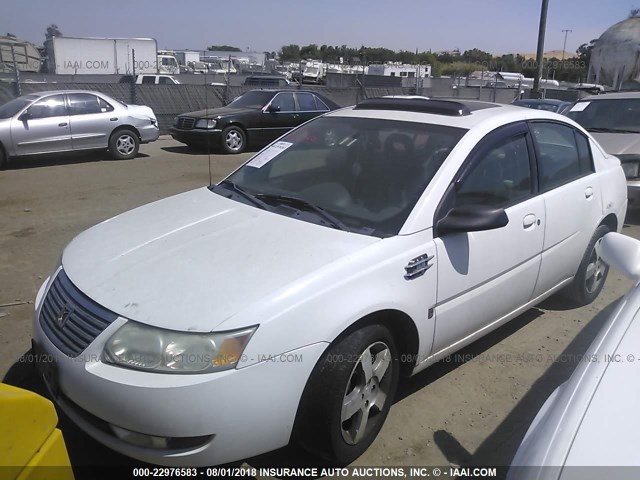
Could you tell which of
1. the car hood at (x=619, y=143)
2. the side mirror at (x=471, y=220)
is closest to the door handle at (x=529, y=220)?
the side mirror at (x=471, y=220)

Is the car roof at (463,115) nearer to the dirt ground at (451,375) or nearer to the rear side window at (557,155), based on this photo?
the rear side window at (557,155)

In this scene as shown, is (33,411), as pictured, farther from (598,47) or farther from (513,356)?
(598,47)

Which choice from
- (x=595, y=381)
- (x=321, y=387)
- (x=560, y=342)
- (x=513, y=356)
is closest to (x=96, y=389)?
(x=321, y=387)

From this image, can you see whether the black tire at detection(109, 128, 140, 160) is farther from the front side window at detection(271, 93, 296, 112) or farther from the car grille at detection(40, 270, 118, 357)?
the car grille at detection(40, 270, 118, 357)

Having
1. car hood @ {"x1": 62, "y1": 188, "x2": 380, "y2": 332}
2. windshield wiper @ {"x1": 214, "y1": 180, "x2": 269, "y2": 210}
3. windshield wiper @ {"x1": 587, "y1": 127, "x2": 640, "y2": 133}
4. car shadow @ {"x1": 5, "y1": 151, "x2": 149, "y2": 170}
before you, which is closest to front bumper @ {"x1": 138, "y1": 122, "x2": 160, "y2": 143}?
car shadow @ {"x1": 5, "y1": 151, "x2": 149, "y2": 170}

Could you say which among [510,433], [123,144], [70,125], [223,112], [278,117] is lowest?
[510,433]

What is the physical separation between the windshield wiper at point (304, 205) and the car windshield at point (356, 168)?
0.01 metres

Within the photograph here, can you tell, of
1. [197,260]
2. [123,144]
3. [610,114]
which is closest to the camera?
[197,260]

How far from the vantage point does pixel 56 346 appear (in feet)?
7.80

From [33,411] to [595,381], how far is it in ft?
5.74

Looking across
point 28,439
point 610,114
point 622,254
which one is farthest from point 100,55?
point 28,439

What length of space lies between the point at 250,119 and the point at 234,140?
0.64 meters

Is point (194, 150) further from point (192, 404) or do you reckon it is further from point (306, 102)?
point (192, 404)

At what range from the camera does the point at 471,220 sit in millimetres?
2783
